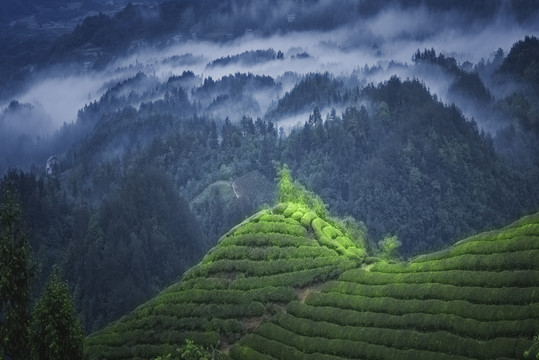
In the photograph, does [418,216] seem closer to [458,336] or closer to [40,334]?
[458,336]

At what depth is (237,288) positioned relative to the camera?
7150 cm

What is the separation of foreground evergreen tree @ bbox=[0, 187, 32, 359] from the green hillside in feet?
67.4

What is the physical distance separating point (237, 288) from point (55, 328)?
1079 inches

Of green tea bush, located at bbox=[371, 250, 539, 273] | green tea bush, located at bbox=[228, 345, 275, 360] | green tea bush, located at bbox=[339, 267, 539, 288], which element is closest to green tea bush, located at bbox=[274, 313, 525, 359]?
green tea bush, located at bbox=[228, 345, 275, 360]

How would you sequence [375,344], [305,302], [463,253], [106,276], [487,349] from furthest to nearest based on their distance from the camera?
1. [106,276]
2. [305,302]
3. [463,253]
4. [375,344]
5. [487,349]

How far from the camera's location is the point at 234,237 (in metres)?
78.6

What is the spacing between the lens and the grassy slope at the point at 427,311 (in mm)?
53594

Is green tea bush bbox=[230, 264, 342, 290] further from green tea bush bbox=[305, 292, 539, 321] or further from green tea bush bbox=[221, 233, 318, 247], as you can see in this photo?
green tea bush bbox=[221, 233, 318, 247]

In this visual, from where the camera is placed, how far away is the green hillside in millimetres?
67688

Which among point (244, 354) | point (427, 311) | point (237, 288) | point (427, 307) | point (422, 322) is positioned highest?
point (237, 288)

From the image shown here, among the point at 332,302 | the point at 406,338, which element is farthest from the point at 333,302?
the point at 406,338

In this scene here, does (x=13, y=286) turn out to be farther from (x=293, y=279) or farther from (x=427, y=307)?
(x=427, y=307)

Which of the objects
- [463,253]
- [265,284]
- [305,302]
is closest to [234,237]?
[265,284]

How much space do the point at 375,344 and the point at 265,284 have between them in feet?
51.5
